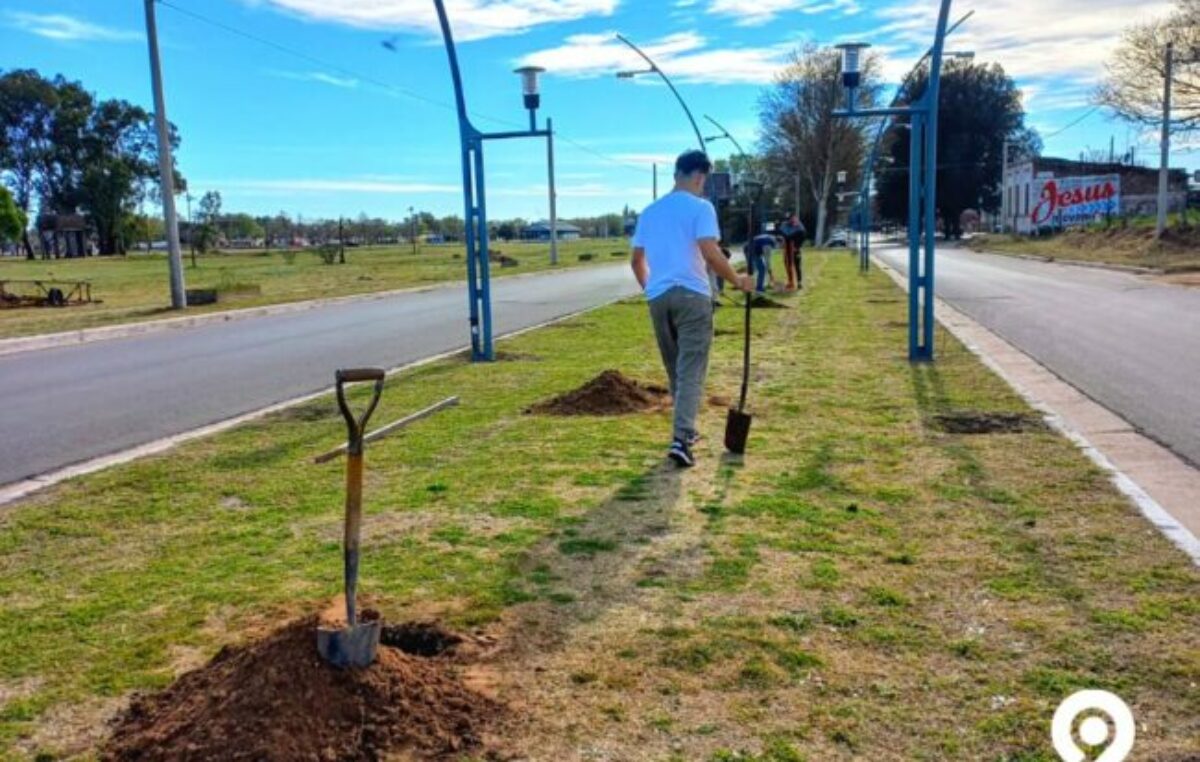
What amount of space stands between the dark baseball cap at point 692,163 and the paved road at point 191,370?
4.81 meters

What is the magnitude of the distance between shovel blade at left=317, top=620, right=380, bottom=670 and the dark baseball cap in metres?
3.98

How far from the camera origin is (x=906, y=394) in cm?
870

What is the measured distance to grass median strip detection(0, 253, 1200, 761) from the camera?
120 inches

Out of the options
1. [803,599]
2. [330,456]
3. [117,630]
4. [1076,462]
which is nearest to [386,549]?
[117,630]

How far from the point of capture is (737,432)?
20.8 feet

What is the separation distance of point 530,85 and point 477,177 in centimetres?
125

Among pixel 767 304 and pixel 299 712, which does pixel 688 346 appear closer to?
pixel 299 712

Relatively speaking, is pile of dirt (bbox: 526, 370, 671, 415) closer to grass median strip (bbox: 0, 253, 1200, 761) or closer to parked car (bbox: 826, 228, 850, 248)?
grass median strip (bbox: 0, 253, 1200, 761)

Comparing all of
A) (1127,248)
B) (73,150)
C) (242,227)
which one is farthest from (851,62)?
(242,227)

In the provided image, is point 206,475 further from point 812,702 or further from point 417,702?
point 812,702

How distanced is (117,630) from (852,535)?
3175 millimetres

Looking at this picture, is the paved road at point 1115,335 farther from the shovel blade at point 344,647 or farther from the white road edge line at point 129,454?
the white road edge line at point 129,454

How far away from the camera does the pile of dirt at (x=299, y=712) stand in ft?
9.07

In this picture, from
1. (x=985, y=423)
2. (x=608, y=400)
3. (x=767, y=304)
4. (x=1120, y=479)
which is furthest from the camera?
(x=767, y=304)
